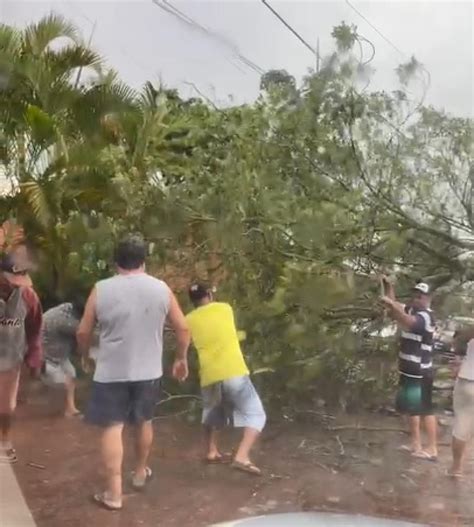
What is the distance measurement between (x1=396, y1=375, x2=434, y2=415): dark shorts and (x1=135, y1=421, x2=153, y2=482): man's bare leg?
1.69m

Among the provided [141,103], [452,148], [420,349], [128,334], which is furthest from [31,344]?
[452,148]

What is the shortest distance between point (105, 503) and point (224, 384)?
113cm

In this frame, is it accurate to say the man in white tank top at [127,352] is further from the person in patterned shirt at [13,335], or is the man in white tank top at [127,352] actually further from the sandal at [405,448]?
the sandal at [405,448]

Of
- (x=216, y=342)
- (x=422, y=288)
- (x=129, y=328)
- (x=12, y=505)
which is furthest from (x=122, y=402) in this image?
(x=422, y=288)

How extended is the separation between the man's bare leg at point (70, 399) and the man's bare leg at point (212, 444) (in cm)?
90

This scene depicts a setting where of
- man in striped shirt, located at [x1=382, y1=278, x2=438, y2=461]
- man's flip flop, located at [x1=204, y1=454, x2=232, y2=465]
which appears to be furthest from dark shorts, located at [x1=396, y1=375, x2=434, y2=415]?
man's flip flop, located at [x1=204, y1=454, x2=232, y2=465]

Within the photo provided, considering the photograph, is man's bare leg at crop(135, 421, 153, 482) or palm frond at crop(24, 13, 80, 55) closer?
man's bare leg at crop(135, 421, 153, 482)

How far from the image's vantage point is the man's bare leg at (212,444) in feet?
18.6

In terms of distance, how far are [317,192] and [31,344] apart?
230 centimetres

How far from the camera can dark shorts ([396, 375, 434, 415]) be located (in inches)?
227

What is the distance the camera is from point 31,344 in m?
6.27

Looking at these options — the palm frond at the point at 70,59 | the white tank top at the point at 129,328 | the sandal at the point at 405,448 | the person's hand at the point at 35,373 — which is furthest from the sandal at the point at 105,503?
the palm frond at the point at 70,59

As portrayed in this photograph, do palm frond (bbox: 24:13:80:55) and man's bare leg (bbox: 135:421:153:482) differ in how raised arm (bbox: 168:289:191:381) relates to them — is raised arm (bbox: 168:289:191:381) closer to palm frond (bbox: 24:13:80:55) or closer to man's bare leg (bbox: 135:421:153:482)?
man's bare leg (bbox: 135:421:153:482)

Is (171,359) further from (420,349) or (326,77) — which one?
(326,77)
